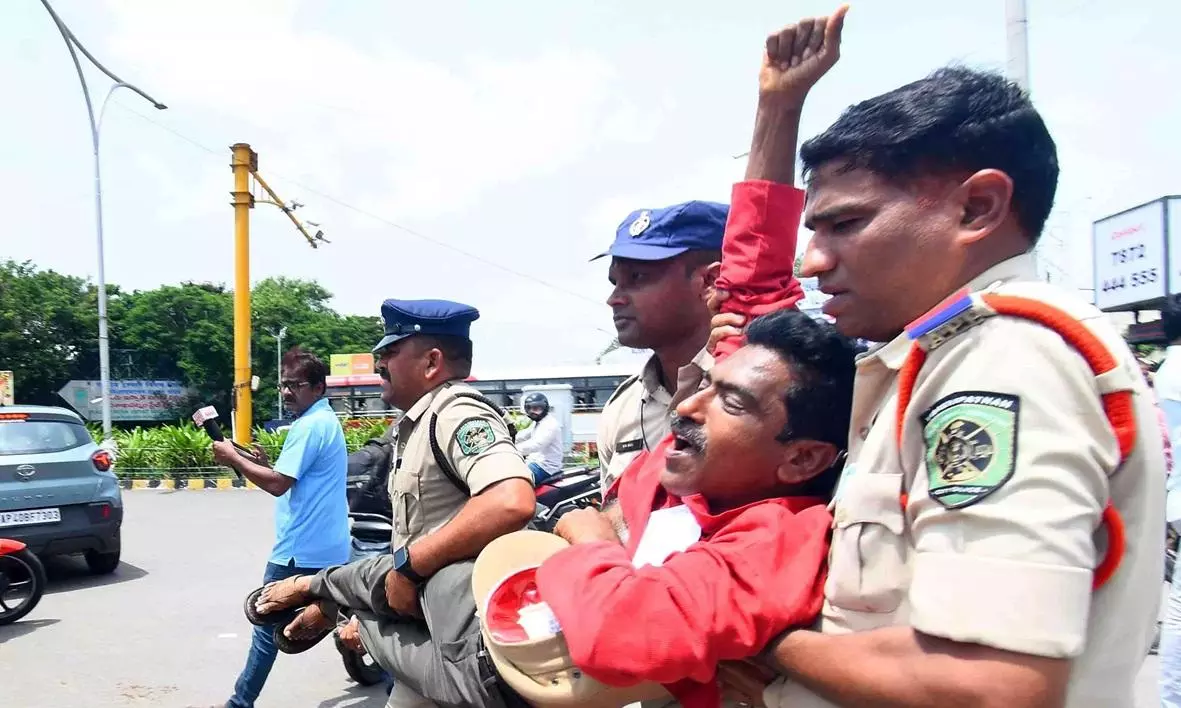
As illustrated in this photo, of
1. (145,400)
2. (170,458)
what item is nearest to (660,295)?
(170,458)

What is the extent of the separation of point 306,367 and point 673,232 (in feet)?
9.25

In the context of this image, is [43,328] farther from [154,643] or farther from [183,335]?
[154,643]

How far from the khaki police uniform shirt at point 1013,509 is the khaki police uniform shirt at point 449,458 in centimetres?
160

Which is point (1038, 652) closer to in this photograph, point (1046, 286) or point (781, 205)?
point (1046, 286)

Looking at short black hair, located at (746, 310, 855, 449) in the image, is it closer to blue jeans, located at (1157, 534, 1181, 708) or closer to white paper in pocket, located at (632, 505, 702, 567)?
white paper in pocket, located at (632, 505, 702, 567)

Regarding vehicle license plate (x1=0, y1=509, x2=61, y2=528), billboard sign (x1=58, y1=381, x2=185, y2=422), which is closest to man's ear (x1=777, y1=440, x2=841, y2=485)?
vehicle license plate (x1=0, y1=509, x2=61, y2=528)

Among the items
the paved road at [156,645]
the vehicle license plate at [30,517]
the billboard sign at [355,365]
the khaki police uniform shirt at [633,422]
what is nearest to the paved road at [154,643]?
the paved road at [156,645]

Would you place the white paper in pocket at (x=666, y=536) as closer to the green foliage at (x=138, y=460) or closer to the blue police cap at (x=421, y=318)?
the blue police cap at (x=421, y=318)

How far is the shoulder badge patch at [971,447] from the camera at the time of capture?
2.83 ft

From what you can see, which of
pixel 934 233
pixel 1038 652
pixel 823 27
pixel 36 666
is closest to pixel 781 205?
pixel 823 27

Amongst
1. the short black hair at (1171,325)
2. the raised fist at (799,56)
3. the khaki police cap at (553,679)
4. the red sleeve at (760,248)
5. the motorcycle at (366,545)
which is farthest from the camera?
the motorcycle at (366,545)

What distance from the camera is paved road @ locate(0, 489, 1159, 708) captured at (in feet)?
15.2

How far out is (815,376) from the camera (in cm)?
136

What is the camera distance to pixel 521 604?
1.42 metres
